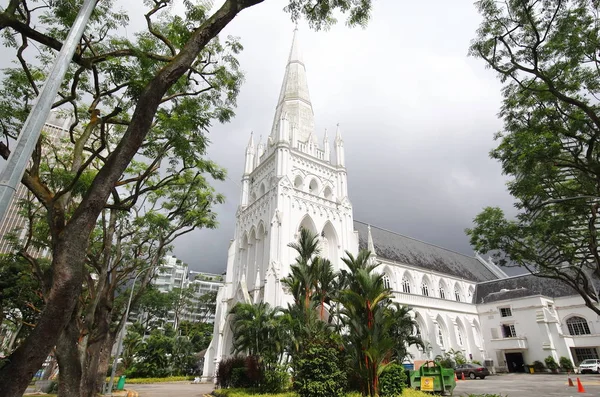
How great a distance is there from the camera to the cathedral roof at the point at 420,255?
3638 cm

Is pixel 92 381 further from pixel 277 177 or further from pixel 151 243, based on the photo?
pixel 277 177

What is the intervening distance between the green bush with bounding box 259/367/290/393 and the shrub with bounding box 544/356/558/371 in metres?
27.0

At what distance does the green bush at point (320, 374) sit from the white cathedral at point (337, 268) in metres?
10.6

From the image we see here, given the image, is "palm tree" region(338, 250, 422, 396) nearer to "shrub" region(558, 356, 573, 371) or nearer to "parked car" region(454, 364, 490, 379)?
"parked car" region(454, 364, 490, 379)

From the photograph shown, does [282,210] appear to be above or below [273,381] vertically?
above

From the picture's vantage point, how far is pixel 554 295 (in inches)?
1358

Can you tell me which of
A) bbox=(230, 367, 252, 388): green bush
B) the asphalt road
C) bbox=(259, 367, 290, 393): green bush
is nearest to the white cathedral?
bbox=(230, 367, 252, 388): green bush

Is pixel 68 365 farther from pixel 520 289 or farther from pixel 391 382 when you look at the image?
pixel 520 289

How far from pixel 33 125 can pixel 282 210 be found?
2193 centimetres

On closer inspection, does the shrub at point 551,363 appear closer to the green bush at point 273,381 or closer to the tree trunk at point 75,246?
the green bush at point 273,381

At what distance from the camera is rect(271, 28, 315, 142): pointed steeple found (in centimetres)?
3247

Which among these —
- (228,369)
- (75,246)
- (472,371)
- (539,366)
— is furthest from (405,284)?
(75,246)

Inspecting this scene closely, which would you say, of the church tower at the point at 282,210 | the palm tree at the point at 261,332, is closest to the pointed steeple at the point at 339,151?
the church tower at the point at 282,210

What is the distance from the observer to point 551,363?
29031 millimetres
